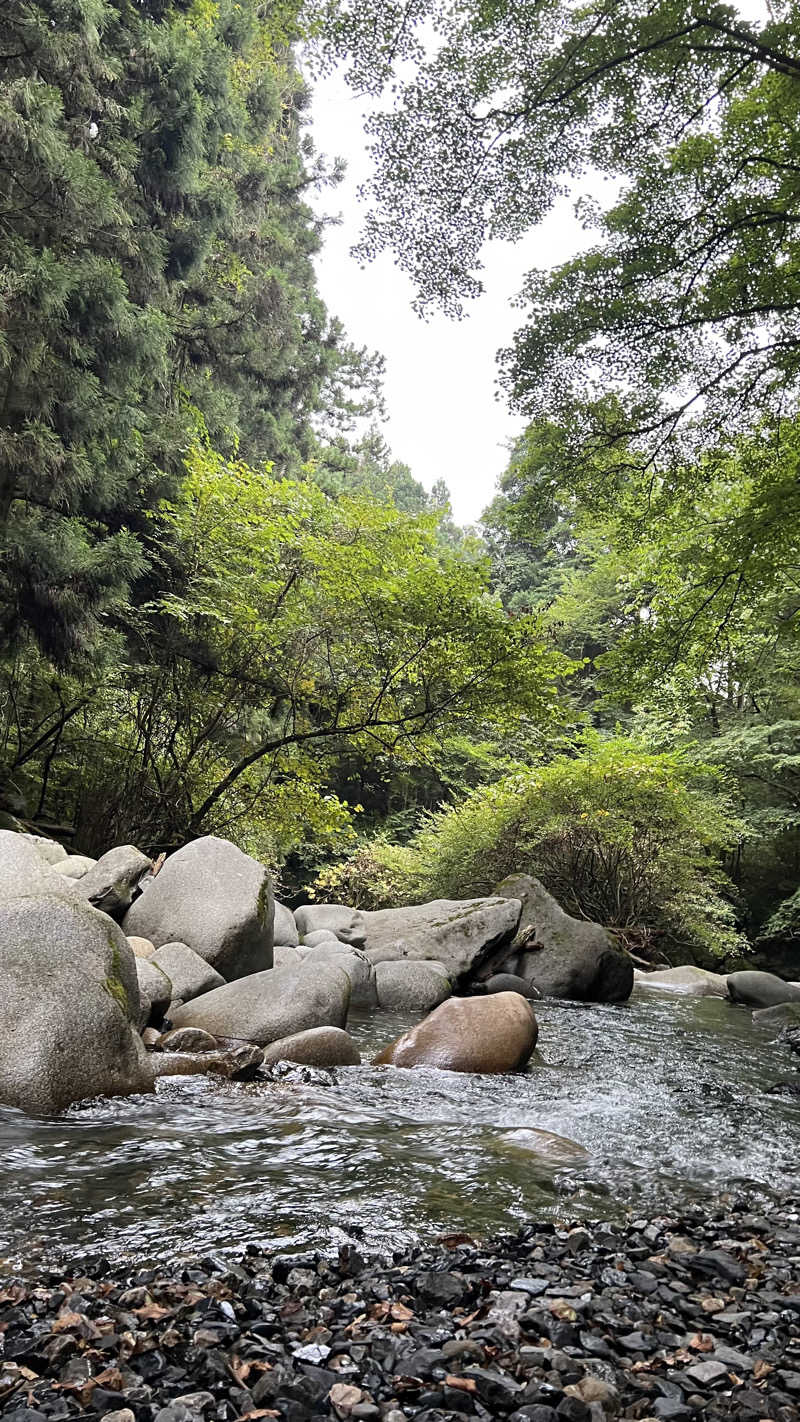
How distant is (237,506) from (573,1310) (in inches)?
369

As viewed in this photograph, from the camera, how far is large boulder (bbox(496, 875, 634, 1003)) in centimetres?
1009

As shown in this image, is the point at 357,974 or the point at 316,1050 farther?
the point at 357,974

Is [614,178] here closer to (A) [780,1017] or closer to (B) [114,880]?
(B) [114,880]

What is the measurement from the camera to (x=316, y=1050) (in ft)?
17.0

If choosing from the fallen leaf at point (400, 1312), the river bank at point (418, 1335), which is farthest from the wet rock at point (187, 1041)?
the fallen leaf at point (400, 1312)

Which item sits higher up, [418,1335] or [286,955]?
[286,955]

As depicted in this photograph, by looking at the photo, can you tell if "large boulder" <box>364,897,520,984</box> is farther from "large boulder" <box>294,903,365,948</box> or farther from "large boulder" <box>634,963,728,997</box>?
"large boulder" <box>634,963,728,997</box>

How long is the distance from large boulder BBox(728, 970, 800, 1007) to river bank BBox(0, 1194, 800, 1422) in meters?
9.30

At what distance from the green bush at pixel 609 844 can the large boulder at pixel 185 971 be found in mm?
8149

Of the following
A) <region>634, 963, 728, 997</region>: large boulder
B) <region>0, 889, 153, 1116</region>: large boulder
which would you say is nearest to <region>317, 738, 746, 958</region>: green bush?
<region>634, 963, 728, 997</region>: large boulder

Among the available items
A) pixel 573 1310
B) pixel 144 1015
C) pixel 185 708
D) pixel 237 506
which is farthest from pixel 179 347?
pixel 573 1310

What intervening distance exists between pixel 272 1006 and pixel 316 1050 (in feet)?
1.71

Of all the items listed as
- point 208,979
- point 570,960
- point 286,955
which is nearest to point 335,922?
point 286,955

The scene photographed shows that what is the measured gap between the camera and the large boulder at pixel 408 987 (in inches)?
322
